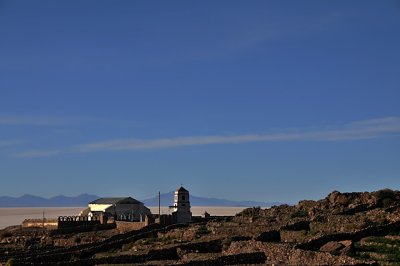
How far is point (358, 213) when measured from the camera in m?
46.8

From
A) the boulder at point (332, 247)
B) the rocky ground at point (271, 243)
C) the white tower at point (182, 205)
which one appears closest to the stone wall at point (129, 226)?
the rocky ground at point (271, 243)

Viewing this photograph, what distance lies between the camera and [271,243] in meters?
32.9

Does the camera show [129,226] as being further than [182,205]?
No

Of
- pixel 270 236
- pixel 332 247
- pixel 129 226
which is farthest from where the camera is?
pixel 129 226

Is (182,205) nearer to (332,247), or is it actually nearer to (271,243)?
(271,243)

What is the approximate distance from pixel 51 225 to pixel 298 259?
53.4m

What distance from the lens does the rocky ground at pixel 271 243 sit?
29.6 m

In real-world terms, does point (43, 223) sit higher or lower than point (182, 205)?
lower

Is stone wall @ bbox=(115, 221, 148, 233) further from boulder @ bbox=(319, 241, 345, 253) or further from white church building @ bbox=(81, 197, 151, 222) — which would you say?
boulder @ bbox=(319, 241, 345, 253)

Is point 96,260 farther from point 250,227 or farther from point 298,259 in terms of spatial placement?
point 250,227

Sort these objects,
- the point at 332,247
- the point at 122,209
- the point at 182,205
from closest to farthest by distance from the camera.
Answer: the point at 332,247
the point at 182,205
the point at 122,209

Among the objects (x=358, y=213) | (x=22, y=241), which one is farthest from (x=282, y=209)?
(x=22, y=241)

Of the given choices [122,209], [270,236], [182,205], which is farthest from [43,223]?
[270,236]

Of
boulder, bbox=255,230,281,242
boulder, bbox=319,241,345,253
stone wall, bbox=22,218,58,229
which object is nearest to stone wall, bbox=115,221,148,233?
stone wall, bbox=22,218,58,229
